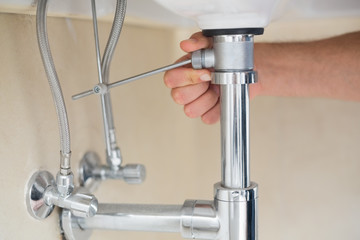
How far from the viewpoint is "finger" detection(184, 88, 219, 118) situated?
586 millimetres

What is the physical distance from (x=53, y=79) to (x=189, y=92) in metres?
0.19

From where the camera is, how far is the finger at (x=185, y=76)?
1.68ft

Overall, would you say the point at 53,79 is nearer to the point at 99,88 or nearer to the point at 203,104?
the point at 99,88

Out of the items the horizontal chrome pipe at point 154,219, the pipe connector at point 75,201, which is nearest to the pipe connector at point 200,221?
the horizontal chrome pipe at point 154,219

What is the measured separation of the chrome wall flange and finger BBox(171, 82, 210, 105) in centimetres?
19

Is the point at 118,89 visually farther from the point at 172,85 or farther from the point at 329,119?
→ the point at 329,119

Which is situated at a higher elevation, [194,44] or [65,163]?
[194,44]

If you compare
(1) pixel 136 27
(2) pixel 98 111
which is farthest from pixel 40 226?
(1) pixel 136 27

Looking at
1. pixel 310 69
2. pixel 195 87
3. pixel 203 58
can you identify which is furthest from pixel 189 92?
pixel 310 69

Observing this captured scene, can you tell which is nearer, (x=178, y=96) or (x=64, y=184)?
(x=64, y=184)

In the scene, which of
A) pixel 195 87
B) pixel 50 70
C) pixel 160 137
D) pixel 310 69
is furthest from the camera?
pixel 160 137

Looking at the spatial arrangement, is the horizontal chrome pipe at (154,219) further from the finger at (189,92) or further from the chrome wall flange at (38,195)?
the finger at (189,92)

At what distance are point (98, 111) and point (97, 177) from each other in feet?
0.31

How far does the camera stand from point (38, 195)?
490 mm
